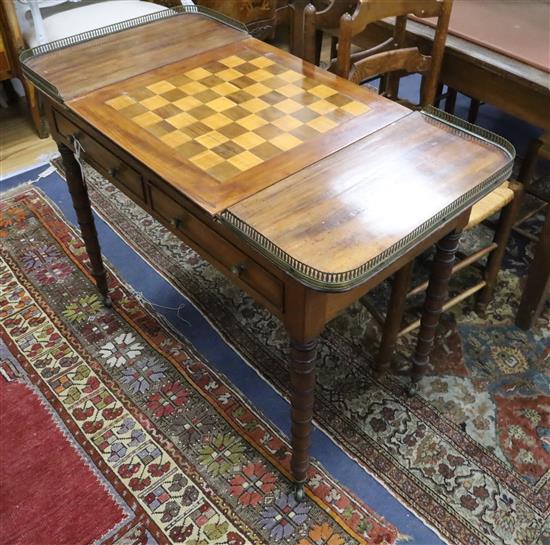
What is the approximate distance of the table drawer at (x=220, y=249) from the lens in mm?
1219

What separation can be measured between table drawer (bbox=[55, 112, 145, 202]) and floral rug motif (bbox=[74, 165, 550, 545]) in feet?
2.23

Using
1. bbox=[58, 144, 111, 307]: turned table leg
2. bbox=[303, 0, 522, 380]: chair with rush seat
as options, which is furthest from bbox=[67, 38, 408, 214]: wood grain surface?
bbox=[58, 144, 111, 307]: turned table leg

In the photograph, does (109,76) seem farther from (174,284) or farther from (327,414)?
(327,414)

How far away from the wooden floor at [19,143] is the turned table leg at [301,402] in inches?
77.6

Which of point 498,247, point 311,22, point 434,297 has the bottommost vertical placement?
point 498,247

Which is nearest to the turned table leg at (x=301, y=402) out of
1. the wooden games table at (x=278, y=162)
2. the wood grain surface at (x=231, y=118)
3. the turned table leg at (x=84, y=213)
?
the wooden games table at (x=278, y=162)

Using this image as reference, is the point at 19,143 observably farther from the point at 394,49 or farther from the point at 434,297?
the point at 434,297

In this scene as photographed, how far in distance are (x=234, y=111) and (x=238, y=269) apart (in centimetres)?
45

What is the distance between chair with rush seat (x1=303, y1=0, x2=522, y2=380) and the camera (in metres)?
1.64

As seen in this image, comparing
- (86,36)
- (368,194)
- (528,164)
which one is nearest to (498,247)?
(528,164)

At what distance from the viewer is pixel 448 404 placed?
5.98 ft

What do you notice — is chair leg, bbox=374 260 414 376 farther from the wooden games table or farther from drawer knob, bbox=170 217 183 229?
drawer knob, bbox=170 217 183 229

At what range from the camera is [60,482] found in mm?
1632

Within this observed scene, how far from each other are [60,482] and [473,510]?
108 cm
